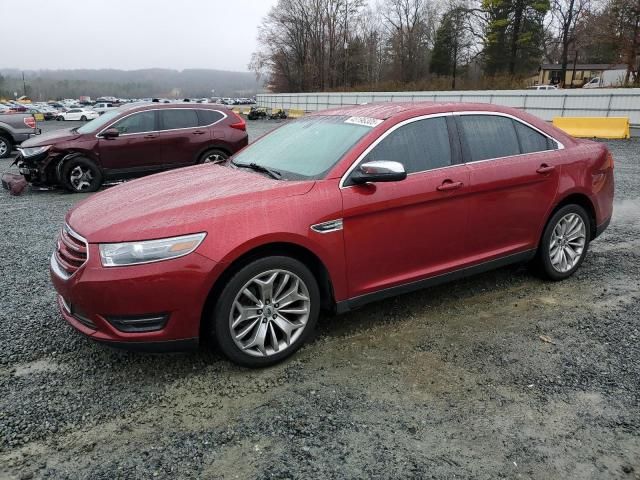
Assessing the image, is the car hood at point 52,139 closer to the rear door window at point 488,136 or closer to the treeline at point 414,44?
the rear door window at point 488,136

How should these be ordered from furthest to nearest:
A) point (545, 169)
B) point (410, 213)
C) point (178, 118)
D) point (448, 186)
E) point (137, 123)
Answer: point (178, 118) → point (137, 123) → point (545, 169) → point (448, 186) → point (410, 213)

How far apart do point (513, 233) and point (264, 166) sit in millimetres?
2159

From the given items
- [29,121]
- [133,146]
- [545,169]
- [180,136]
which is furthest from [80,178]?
[545,169]

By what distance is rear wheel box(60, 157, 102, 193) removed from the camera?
921 centimetres

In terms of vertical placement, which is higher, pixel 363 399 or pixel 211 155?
pixel 211 155

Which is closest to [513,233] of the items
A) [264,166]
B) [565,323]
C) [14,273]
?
[565,323]

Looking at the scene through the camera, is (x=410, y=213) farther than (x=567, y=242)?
No

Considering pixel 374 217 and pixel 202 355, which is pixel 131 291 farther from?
pixel 374 217

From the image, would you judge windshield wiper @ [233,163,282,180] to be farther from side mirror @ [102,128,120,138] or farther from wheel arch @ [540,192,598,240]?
side mirror @ [102,128,120,138]

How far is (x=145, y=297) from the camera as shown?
278 centimetres

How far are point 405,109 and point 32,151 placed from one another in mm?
8160

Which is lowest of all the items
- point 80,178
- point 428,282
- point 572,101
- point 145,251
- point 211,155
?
point 80,178

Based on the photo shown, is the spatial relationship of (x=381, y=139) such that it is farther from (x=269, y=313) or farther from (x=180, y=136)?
(x=180, y=136)

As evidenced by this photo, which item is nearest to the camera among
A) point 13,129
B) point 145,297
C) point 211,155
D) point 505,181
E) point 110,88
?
point 145,297
